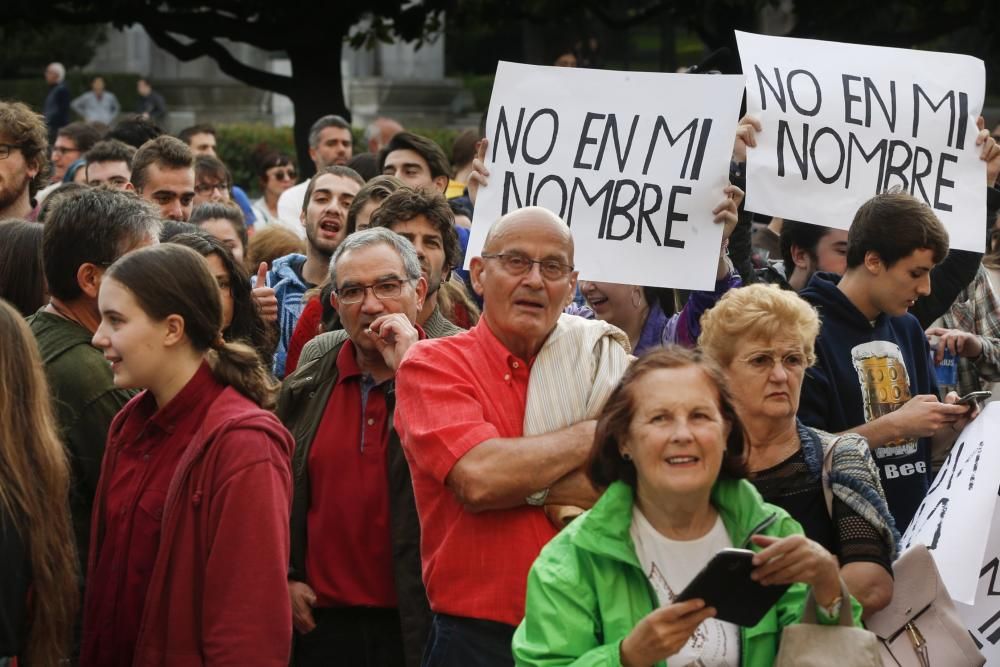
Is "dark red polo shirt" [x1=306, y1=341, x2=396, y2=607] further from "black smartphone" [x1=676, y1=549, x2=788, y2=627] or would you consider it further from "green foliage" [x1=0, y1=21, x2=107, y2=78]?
"green foliage" [x1=0, y1=21, x2=107, y2=78]

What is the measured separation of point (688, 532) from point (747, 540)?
19cm

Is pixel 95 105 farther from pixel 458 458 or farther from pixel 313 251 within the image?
pixel 458 458

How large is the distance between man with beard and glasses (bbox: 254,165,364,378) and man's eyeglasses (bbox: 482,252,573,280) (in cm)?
250

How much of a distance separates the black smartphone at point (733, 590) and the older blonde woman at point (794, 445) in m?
0.72

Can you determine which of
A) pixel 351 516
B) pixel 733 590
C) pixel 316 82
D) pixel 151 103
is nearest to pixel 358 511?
pixel 351 516

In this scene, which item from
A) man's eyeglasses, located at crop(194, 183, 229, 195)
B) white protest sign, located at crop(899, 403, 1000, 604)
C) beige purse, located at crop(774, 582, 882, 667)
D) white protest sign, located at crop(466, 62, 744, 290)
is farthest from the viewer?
man's eyeglasses, located at crop(194, 183, 229, 195)

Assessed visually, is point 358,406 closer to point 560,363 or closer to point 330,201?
Answer: point 560,363

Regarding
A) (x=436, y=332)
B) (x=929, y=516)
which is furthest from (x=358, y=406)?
(x=929, y=516)

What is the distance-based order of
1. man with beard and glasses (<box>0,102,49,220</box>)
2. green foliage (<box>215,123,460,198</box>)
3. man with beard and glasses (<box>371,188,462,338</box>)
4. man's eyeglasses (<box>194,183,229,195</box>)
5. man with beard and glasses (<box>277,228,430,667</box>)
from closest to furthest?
man with beard and glasses (<box>277,228,430,667</box>) → man with beard and glasses (<box>371,188,462,338</box>) → man with beard and glasses (<box>0,102,49,220</box>) → man's eyeglasses (<box>194,183,229,195</box>) → green foliage (<box>215,123,460,198</box>)

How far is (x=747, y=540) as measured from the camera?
3.49 meters

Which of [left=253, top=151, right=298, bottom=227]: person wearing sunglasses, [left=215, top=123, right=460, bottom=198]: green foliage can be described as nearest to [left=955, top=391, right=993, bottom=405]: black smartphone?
[left=253, top=151, right=298, bottom=227]: person wearing sunglasses

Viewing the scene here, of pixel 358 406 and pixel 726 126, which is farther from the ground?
pixel 726 126

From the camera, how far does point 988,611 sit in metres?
4.90

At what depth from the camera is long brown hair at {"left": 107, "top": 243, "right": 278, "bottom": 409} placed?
410cm
